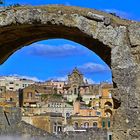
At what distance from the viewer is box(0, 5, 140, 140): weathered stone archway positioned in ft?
27.4

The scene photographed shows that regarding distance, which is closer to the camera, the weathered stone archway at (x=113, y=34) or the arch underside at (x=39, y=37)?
the weathered stone archway at (x=113, y=34)

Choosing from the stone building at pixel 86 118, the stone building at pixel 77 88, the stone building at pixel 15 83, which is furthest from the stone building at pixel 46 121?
the stone building at pixel 15 83

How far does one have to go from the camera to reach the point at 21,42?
10.2 meters

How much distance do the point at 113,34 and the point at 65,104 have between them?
321 ft

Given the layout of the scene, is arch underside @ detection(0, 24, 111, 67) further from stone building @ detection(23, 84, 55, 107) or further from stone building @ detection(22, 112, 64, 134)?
stone building @ detection(23, 84, 55, 107)


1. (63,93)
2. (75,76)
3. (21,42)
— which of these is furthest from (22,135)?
(75,76)

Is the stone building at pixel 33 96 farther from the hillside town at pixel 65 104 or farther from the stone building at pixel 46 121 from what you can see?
the stone building at pixel 46 121

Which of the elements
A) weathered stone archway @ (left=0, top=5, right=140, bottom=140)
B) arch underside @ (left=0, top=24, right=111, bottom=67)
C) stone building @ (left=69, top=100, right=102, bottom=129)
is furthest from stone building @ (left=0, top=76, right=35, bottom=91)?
weathered stone archway @ (left=0, top=5, right=140, bottom=140)

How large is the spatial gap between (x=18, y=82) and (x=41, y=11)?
135m

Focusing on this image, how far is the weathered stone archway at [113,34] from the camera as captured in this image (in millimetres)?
8359

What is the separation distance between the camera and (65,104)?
106 m

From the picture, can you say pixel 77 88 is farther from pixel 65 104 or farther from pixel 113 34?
pixel 113 34

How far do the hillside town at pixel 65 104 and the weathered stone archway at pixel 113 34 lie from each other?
61.2 metres

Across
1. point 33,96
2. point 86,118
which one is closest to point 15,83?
point 33,96
